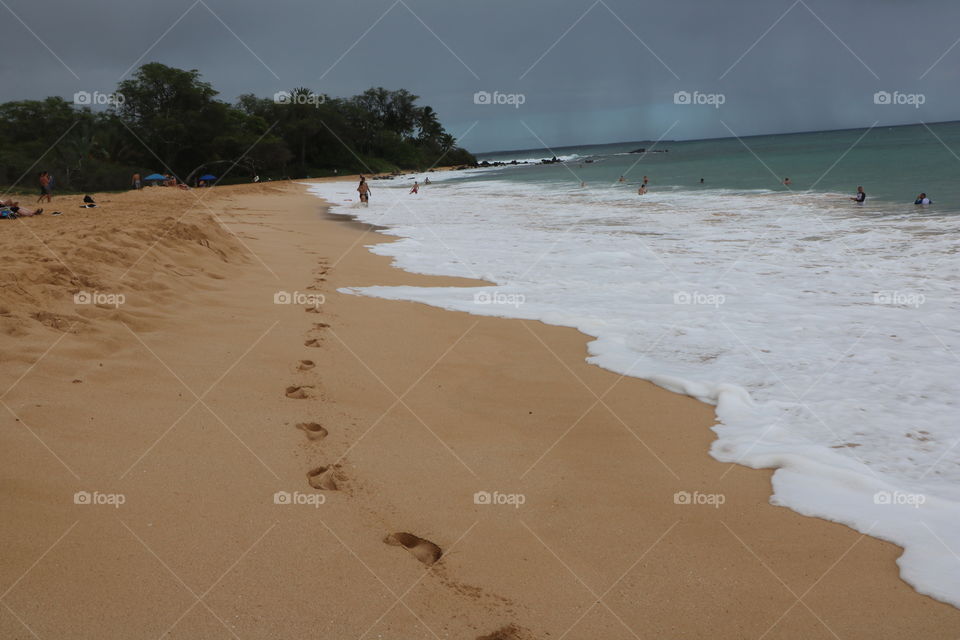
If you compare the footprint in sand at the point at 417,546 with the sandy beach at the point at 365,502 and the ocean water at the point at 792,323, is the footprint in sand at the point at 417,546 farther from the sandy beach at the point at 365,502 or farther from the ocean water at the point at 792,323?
the ocean water at the point at 792,323

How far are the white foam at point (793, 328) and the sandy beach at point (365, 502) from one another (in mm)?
263

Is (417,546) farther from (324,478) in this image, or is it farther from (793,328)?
(793,328)

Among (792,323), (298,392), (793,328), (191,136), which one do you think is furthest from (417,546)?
(191,136)

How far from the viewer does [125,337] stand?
4.44 metres

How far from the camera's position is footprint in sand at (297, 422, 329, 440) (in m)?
3.59

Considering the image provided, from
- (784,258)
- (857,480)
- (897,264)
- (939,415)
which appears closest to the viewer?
(857,480)

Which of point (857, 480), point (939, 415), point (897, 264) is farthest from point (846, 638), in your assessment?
point (897, 264)

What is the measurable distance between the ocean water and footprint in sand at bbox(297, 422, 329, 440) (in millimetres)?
2410

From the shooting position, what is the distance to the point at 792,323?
6.35m

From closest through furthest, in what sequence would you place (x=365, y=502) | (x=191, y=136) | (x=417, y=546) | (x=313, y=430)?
1. (x=417, y=546)
2. (x=365, y=502)
3. (x=313, y=430)
4. (x=191, y=136)

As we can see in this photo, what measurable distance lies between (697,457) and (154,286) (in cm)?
497

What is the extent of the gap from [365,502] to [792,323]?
16.9 ft

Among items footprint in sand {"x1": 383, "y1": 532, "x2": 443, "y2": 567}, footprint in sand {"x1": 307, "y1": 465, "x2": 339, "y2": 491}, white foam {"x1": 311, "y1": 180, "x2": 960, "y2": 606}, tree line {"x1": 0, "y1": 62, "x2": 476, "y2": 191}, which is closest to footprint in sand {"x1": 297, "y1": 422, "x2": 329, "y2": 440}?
footprint in sand {"x1": 307, "y1": 465, "x2": 339, "y2": 491}

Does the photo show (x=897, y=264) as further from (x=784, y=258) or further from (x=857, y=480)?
(x=857, y=480)
